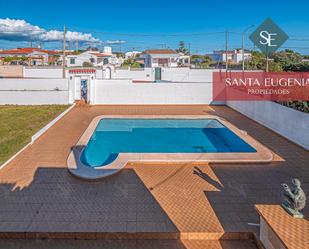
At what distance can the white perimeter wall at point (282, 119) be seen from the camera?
29.8 ft

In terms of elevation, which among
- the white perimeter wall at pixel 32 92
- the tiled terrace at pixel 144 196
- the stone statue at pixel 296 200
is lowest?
the tiled terrace at pixel 144 196

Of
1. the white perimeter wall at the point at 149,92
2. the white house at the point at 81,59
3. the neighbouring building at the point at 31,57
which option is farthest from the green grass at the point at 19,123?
the neighbouring building at the point at 31,57

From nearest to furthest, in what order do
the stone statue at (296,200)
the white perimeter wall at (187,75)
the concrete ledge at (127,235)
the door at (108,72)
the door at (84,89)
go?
1. the stone statue at (296,200)
2. the concrete ledge at (127,235)
3. the door at (84,89)
4. the door at (108,72)
5. the white perimeter wall at (187,75)

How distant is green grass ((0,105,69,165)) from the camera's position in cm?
895

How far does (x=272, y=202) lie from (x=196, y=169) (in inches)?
86.1

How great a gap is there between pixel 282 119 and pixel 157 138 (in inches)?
172

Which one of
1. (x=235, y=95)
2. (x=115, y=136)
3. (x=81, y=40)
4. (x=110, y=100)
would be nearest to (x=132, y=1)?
(x=110, y=100)

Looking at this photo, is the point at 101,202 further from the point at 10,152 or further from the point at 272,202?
the point at 10,152

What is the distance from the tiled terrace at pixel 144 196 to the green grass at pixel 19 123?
0.67m

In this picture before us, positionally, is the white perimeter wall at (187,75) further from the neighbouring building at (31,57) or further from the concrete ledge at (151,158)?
the neighbouring building at (31,57)

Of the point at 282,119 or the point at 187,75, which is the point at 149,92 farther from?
the point at 187,75

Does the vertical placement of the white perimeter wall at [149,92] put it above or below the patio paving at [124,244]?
above

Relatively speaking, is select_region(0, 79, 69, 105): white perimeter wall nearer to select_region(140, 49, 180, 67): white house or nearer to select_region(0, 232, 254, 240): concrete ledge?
select_region(0, 232, 254, 240): concrete ledge

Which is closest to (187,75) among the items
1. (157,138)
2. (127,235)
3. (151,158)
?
(157,138)
